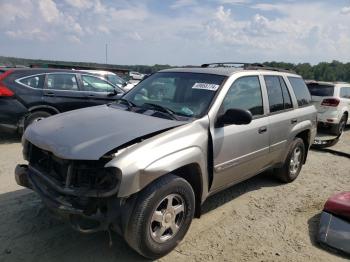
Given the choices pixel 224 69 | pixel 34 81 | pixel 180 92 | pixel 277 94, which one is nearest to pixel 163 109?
pixel 180 92

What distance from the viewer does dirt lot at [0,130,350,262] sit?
3604 mm

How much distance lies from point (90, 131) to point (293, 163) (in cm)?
384

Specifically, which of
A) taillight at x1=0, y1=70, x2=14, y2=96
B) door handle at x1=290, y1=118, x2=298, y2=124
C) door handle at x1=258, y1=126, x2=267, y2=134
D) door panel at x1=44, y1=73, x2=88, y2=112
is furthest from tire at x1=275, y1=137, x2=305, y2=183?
taillight at x1=0, y1=70, x2=14, y2=96

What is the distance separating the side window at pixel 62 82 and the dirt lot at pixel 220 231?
306 cm

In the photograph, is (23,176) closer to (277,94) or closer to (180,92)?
(180,92)

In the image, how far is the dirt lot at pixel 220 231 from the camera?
360 centimetres

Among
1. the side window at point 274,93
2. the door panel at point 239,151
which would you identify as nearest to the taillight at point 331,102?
the side window at point 274,93

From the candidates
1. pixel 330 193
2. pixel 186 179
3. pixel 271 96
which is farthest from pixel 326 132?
pixel 186 179

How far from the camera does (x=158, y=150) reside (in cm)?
336

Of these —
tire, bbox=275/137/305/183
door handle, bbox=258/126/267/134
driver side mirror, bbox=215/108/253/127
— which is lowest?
tire, bbox=275/137/305/183

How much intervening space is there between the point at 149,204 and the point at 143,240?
34cm

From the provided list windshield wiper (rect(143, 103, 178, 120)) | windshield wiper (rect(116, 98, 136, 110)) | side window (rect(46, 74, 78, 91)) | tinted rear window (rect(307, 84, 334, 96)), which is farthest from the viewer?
tinted rear window (rect(307, 84, 334, 96))

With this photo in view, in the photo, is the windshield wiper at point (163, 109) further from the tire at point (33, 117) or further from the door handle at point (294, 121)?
the tire at point (33, 117)

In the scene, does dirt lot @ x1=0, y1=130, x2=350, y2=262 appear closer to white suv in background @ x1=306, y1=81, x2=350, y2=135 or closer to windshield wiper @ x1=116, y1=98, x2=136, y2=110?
windshield wiper @ x1=116, y1=98, x2=136, y2=110
